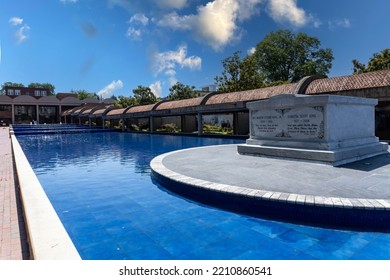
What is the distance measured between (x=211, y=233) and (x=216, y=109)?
20898 millimetres

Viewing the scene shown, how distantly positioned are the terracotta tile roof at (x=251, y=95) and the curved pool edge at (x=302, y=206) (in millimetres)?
15819

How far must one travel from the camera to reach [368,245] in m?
4.30

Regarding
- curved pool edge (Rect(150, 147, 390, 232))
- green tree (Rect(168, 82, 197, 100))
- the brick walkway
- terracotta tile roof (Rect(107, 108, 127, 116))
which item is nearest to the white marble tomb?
curved pool edge (Rect(150, 147, 390, 232))

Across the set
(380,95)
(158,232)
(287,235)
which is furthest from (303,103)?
(380,95)

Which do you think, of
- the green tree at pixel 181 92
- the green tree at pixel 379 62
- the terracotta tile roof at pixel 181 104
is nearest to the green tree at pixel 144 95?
the green tree at pixel 181 92

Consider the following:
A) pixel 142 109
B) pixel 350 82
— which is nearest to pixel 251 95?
pixel 350 82

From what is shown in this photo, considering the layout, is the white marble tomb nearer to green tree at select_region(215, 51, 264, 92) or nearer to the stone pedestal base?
the stone pedestal base

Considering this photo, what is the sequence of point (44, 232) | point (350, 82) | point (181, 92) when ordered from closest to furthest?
point (44, 232) < point (350, 82) < point (181, 92)

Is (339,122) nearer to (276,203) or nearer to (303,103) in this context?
(303,103)

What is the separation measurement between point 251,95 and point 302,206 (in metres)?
18.8

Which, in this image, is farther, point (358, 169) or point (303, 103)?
point (303, 103)

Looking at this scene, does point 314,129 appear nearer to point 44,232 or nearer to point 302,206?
point 302,206

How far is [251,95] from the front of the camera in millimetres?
23000
